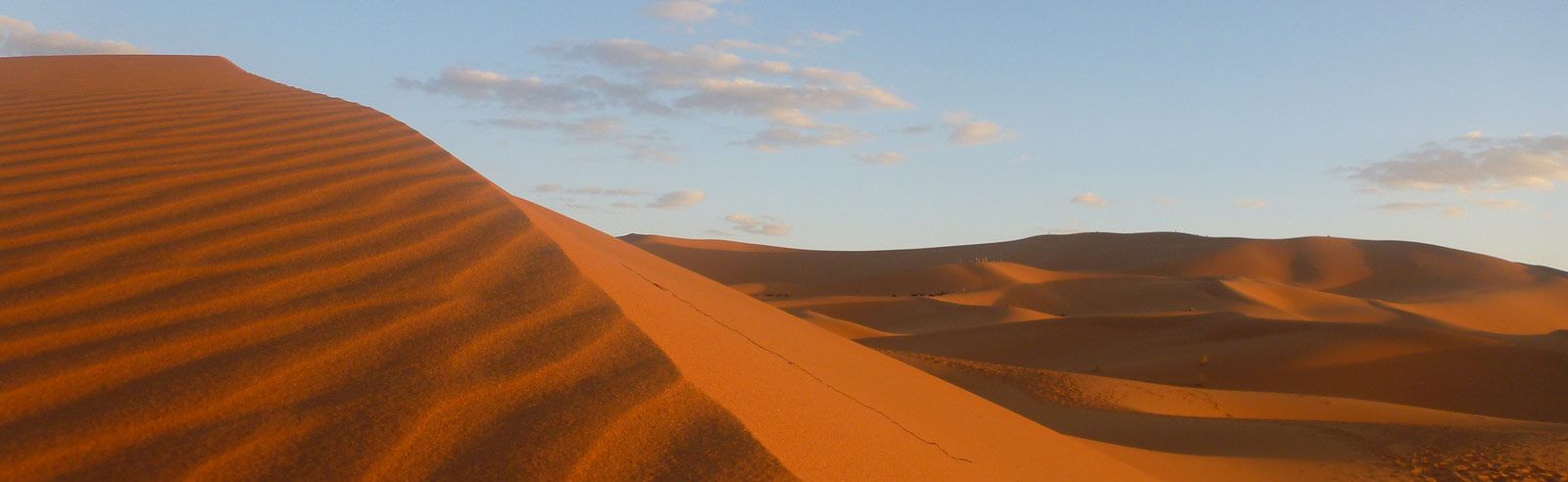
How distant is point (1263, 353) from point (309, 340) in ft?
46.1

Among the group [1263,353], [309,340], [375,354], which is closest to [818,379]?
[375,354]

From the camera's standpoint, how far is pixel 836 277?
40031 mm

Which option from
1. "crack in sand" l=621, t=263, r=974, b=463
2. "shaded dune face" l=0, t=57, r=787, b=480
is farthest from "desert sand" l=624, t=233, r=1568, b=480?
"shaded dune face" l=0, t=57, r=787, b=480

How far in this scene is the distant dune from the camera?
8.14 ft

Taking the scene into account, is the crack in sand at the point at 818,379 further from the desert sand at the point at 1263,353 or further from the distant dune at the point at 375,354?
the desert sand at the point at 1263,353

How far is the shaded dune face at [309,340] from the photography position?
2.46 metres

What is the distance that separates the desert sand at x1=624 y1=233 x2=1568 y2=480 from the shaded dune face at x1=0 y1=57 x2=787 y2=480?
3.85 metres

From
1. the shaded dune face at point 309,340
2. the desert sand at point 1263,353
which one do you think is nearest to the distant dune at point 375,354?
the shaded dune face at point 309,340

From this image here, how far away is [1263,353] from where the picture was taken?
49.0ft

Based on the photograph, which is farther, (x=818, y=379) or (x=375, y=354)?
(x=818, y=379)

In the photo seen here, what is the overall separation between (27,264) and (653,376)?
83.4 inches

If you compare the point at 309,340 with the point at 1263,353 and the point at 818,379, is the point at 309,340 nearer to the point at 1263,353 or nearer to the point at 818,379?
the point at 818,379

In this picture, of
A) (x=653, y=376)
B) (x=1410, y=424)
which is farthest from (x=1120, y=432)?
(x=653, y=376)

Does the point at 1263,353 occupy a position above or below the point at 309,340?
below
